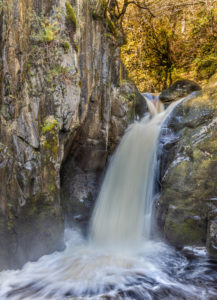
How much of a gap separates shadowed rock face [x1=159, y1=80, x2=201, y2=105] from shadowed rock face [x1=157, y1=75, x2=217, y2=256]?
2.44m

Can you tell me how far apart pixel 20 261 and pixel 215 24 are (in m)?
11.1

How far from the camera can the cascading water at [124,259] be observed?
383cm

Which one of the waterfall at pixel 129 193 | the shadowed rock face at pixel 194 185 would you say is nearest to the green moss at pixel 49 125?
the waterfall at pixel 129 193

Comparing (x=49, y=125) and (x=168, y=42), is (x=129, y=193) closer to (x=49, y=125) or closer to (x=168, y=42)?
(x=49, y=125)

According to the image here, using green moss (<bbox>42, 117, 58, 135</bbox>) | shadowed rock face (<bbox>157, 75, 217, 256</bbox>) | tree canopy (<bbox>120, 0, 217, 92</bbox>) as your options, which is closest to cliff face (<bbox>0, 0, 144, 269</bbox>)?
green moss (<bbox>42, 117, 58, 135</bbox>)

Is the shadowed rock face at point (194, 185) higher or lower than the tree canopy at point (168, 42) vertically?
lower

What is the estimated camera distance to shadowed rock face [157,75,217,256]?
5324 mm

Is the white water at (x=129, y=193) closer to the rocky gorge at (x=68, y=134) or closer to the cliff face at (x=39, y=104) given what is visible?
A: the rocky gorge at (x=68, y=134)

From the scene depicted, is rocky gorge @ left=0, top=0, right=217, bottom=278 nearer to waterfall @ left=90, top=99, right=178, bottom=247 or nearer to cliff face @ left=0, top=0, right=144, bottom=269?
cliff face @ left=0, top=0, right=144, bottom=269

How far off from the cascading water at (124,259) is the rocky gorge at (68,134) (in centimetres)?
33

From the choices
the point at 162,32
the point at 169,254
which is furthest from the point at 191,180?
the point at 162,32

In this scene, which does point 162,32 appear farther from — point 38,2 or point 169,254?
point 169,254

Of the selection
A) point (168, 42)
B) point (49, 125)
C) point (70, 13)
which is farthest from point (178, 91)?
point (49, 125)

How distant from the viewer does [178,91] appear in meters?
9.16
